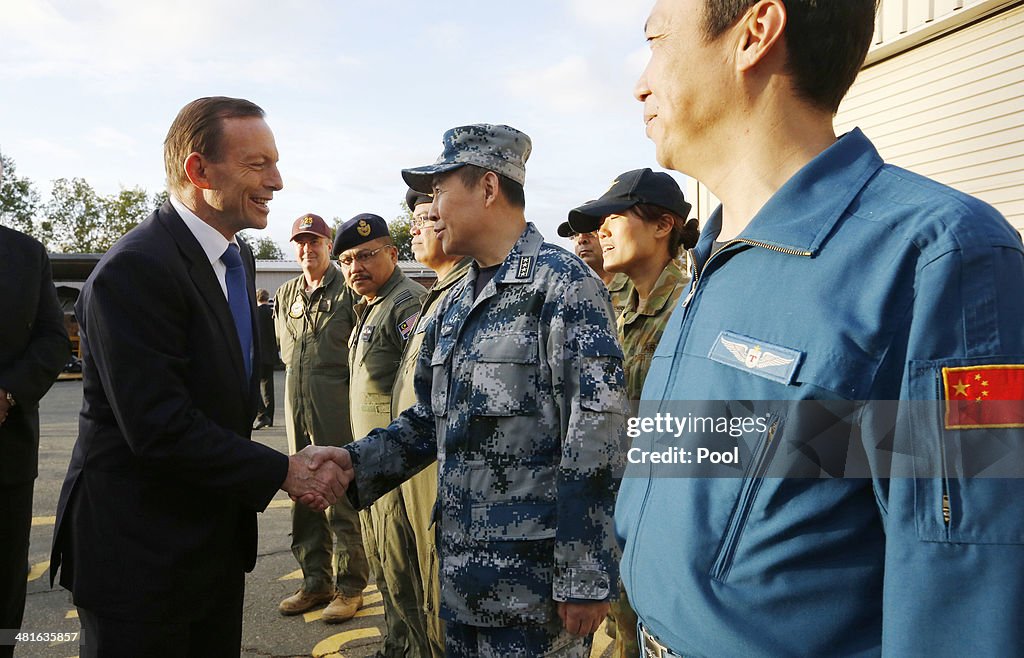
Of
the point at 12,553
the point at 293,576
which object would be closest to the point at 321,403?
the point at 293,576

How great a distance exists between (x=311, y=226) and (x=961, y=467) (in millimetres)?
5020

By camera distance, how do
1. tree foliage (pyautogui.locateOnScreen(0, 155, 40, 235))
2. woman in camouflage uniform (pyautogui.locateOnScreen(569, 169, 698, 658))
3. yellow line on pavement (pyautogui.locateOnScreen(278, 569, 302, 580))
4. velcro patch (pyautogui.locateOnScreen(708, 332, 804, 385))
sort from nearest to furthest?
velcro patch (pyautogui.locateOnScreen(708, 332, 804, 385))
woman in camouflage uniform (pyautogui.locateOnScreen(569, 169, 698, 658))
yellow line on pavement (pyautogui.locateOnScreen(278, 569, 302, 580))
tree foliage (pyautogui.locateOnScreen(0, 155, 40, 235))

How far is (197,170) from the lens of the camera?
235 cm

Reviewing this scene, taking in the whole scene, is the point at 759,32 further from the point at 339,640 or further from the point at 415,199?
the point at 339,640

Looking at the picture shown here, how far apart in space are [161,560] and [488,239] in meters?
1.44

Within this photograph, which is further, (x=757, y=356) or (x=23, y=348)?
(x=23, y=348)

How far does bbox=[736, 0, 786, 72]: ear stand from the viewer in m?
1.11

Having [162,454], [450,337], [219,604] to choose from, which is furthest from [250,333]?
[219,604]

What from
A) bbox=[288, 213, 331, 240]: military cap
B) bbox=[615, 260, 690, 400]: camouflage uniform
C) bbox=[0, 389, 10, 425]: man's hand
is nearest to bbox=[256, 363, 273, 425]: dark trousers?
bbox=[288, 213, 331, 240]: military cap

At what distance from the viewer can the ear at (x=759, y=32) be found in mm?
1110

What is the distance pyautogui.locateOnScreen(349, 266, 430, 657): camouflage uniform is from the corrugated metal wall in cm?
438

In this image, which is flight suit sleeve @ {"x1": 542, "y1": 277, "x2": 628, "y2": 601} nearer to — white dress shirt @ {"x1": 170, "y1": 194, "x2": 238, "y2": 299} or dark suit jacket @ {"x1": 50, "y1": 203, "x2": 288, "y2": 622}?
dark suit jacket @ {"x1": 50, "y1": 203, "x2": 288, "y2": 622}

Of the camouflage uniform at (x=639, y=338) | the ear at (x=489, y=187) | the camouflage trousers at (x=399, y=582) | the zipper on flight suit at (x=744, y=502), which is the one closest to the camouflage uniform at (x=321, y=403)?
the camouflage trousers at (x=399, y=582)

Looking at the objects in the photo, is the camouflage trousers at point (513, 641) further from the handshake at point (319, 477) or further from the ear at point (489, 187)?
the ear at point (489, 187)
